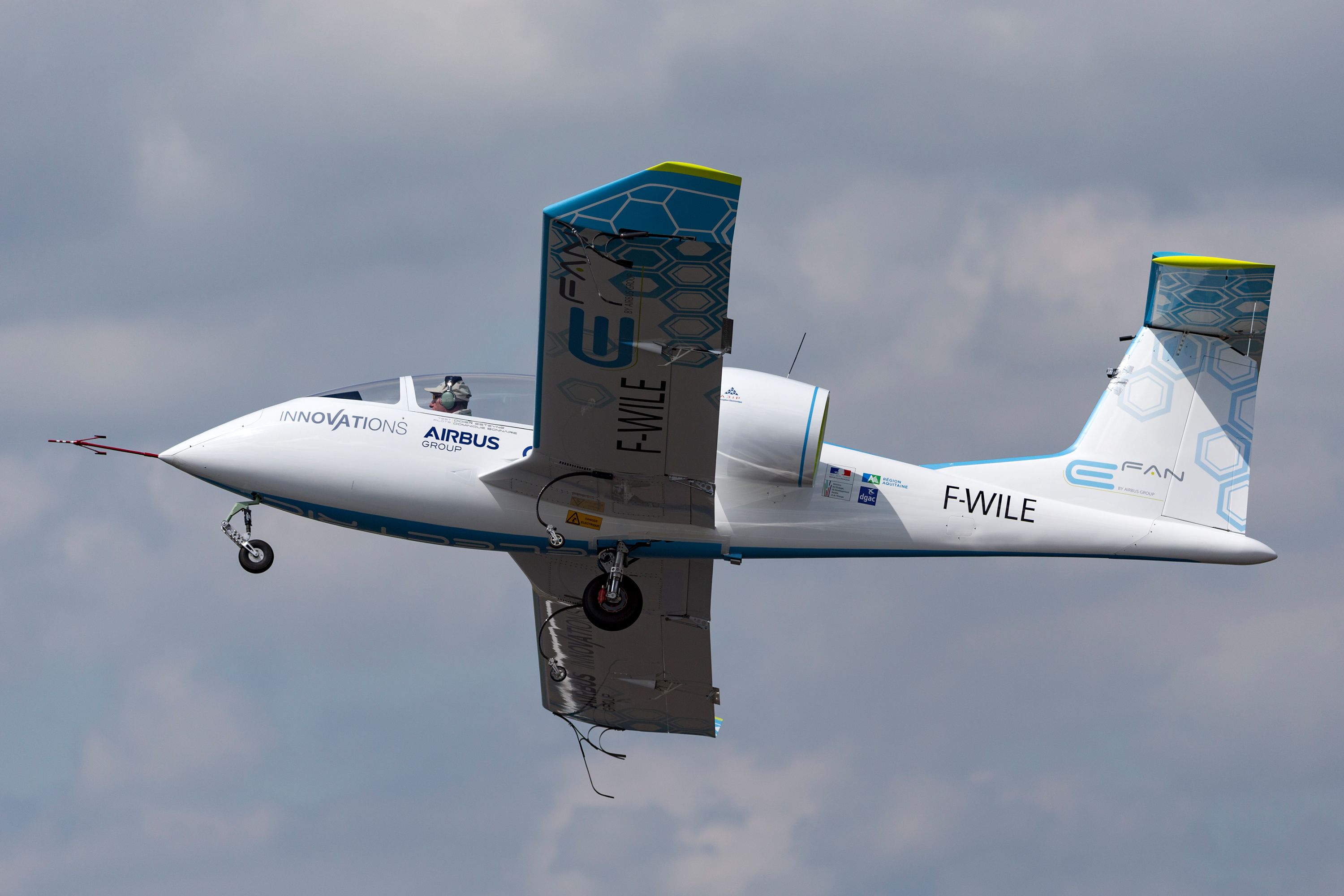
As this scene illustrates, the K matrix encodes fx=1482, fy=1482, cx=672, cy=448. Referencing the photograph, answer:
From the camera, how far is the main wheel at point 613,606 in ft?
59.2

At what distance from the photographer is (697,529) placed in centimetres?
1775

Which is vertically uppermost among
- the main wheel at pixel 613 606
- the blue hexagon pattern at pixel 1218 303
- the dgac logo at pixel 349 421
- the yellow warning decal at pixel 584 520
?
the blue hexagon pattern at pixel 1218 303

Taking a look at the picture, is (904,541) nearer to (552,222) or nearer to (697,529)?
(697,529)

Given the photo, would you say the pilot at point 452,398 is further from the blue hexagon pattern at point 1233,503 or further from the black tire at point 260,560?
the blue hexagon pattern at point 1233,503

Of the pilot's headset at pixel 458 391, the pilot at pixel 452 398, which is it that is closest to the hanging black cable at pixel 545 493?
the pilot at pixel 452 398

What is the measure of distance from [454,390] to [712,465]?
3.54 metres

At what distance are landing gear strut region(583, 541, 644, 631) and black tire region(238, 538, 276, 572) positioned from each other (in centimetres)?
393

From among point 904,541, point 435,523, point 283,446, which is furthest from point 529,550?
point 904,541

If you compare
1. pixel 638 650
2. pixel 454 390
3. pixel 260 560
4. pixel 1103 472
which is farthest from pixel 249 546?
pixel 1103 472

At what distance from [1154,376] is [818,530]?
5075 millimetres

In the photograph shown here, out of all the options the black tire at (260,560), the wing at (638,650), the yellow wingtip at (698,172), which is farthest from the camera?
the wing at (638,650)

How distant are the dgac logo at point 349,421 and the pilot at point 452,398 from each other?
473 millimetres

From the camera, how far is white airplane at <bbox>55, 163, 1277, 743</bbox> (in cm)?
Answer: 1658

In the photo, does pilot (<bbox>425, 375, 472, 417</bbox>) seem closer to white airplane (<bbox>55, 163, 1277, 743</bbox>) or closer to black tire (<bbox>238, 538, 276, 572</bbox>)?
white airplane (<bbox>55, 163, 1277, 743</bbox>)
